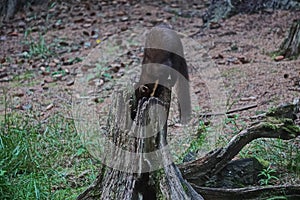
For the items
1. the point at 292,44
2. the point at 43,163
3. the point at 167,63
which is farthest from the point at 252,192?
the point at 292,44

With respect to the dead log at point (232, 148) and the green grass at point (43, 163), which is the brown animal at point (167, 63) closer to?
the green grass at point (43, 163)

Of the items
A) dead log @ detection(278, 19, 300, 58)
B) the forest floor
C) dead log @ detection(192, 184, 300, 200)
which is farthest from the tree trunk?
dead log @ detection(278, 19, 300, 58)

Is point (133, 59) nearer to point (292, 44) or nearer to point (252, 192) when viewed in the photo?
point (292, 44)

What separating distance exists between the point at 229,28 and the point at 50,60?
2379 millimetres

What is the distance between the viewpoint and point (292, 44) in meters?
4.82

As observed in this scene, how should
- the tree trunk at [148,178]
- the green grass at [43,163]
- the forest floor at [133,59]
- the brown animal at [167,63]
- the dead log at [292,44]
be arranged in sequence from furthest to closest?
the dead log at [292,44], the brown animal at [167,63], the forest floor at [133,59], the green grass at [43,163], the tree trunk at [148,178]

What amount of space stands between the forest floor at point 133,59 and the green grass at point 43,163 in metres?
0.39

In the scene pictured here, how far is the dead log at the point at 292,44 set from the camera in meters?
4.67

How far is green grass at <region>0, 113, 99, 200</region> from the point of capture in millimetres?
2756

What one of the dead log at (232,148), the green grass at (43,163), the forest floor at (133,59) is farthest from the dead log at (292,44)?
the green grass at (43,163)

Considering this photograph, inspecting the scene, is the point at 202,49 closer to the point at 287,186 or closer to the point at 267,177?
the point at 267,177

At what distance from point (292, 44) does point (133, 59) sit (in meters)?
1.88

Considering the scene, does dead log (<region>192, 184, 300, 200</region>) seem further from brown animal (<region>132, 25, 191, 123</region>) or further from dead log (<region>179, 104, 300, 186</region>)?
brown animal (<region>132, 25, 191, 123</region>)

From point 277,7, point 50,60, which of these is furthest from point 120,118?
point 277,7
